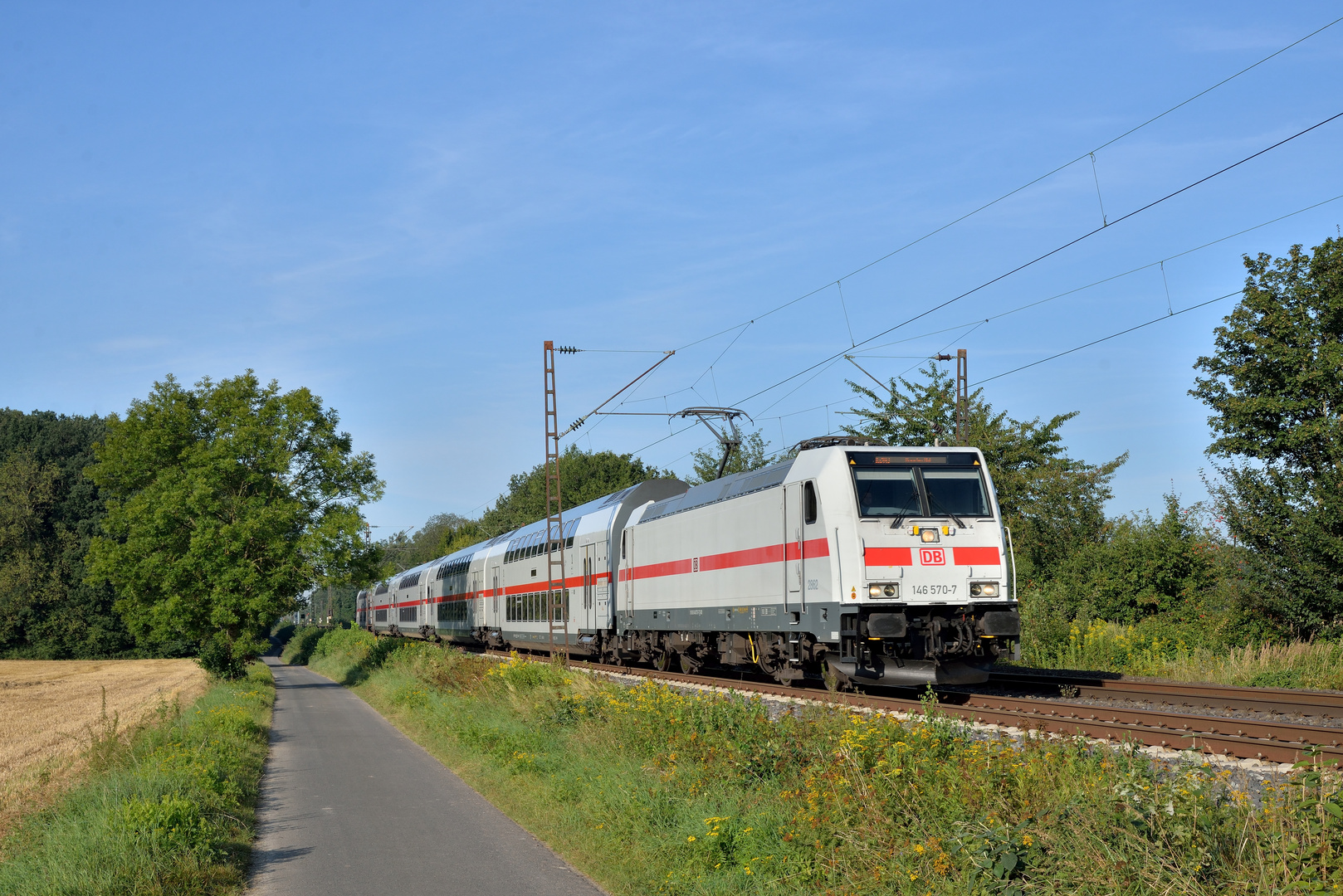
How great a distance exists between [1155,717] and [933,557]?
4.11 metres

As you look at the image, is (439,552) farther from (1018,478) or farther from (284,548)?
(1018,478)

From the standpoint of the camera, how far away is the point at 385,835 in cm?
980

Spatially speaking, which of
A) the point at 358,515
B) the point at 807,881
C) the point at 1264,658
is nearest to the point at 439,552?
the point at 358,515

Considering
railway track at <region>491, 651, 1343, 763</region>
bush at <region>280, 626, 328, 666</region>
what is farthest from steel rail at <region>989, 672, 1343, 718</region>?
bush at <region>280, 626, 328, 666</region>

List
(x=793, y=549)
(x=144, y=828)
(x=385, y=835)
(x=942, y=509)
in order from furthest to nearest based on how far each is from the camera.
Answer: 1. (x=793, y=549)
2. (x=942, y=509)
3. (x=385, y=835)
4. (x=144, y=828)

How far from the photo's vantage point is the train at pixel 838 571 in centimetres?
1606

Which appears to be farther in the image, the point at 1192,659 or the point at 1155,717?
the point at 1192,659

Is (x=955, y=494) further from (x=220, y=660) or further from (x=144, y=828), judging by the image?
(x=220, y=660)

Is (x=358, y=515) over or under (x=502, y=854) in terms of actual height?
over

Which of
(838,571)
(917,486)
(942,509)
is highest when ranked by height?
(917,486)

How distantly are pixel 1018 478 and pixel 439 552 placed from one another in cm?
7791

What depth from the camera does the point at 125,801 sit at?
910cm

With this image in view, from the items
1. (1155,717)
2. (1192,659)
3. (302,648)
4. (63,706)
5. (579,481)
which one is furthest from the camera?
(579,481)

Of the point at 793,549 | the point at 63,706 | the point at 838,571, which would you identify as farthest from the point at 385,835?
the point at 63,706
